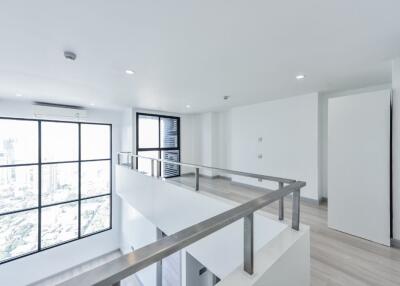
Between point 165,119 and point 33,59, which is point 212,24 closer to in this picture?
point 33,59

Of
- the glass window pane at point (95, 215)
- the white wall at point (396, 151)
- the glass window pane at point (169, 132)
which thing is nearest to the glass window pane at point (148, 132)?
the glass window pane at point (169, 132)

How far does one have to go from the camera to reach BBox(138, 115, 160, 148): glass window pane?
6363mm

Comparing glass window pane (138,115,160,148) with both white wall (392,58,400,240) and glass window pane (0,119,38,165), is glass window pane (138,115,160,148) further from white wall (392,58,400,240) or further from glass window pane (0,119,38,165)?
white wall (392,58,400,240)

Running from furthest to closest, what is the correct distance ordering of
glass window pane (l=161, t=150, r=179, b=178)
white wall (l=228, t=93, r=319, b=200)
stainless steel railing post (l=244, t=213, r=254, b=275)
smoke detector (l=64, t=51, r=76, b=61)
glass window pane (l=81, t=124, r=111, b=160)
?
glass window pane (l=161, t=150, r=179, b=178) < glass window pane (l=81, t=124, r=111, b=160) < white wall (l=228, t=93, r=319, b=200) < smoke detector (l=64, t=51, r=76, b=61) < stainless steel railing post (l=244, t=213, r=254, b=275)

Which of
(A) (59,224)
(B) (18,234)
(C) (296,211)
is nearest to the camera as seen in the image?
(C) (296,211)

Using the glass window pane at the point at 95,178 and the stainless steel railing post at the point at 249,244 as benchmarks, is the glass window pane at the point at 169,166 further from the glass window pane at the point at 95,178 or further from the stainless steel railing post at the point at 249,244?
the stainless steel railing post at the point at 249,244

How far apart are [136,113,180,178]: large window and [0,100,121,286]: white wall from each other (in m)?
1.08

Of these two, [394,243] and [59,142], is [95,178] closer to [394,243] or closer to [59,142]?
[59,142]

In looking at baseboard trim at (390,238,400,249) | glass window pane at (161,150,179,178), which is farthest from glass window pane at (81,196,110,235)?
baseboard trim at (390,238,400,249)

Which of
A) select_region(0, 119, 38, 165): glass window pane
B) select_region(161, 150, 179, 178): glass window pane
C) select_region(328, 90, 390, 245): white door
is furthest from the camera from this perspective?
select_region(161, 150, 179, 178): glass window pane

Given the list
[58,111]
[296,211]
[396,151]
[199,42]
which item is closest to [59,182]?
[58,111]

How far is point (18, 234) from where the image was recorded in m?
5.27

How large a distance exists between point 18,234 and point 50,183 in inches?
59.8

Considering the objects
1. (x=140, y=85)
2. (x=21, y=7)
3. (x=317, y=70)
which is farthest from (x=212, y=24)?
(x=140, y=85)
